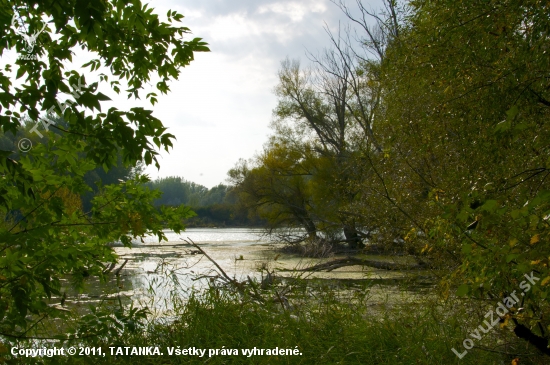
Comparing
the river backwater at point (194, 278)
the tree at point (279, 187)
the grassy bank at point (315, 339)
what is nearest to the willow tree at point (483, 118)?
the grassy bank at point (315, 339)

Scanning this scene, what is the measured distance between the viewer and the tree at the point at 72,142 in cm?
222

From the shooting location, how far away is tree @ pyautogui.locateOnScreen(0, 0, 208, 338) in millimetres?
2225

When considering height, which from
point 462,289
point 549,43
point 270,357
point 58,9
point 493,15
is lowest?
point 270,357

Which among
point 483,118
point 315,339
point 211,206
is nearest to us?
point 315,339

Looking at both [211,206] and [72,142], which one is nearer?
[72,142]

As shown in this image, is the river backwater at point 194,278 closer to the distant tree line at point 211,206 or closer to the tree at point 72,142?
the distant tree line at point 211,206

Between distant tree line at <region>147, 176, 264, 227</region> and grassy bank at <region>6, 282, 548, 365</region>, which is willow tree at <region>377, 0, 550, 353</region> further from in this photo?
distant tree line at <region>147, 176, 264, 227</region>

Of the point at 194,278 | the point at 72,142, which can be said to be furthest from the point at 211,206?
the point at 72,142

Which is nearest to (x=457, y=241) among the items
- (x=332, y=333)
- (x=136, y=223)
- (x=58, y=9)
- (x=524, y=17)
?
(x=332, y=333)

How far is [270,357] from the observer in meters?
3.85

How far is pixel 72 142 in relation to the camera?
2.83 metres

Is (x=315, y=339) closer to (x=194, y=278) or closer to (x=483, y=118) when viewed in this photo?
(x=483, y=118)

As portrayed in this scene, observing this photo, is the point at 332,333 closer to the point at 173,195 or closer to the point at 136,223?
the point at 136,223

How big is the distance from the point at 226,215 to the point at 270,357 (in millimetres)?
35623
